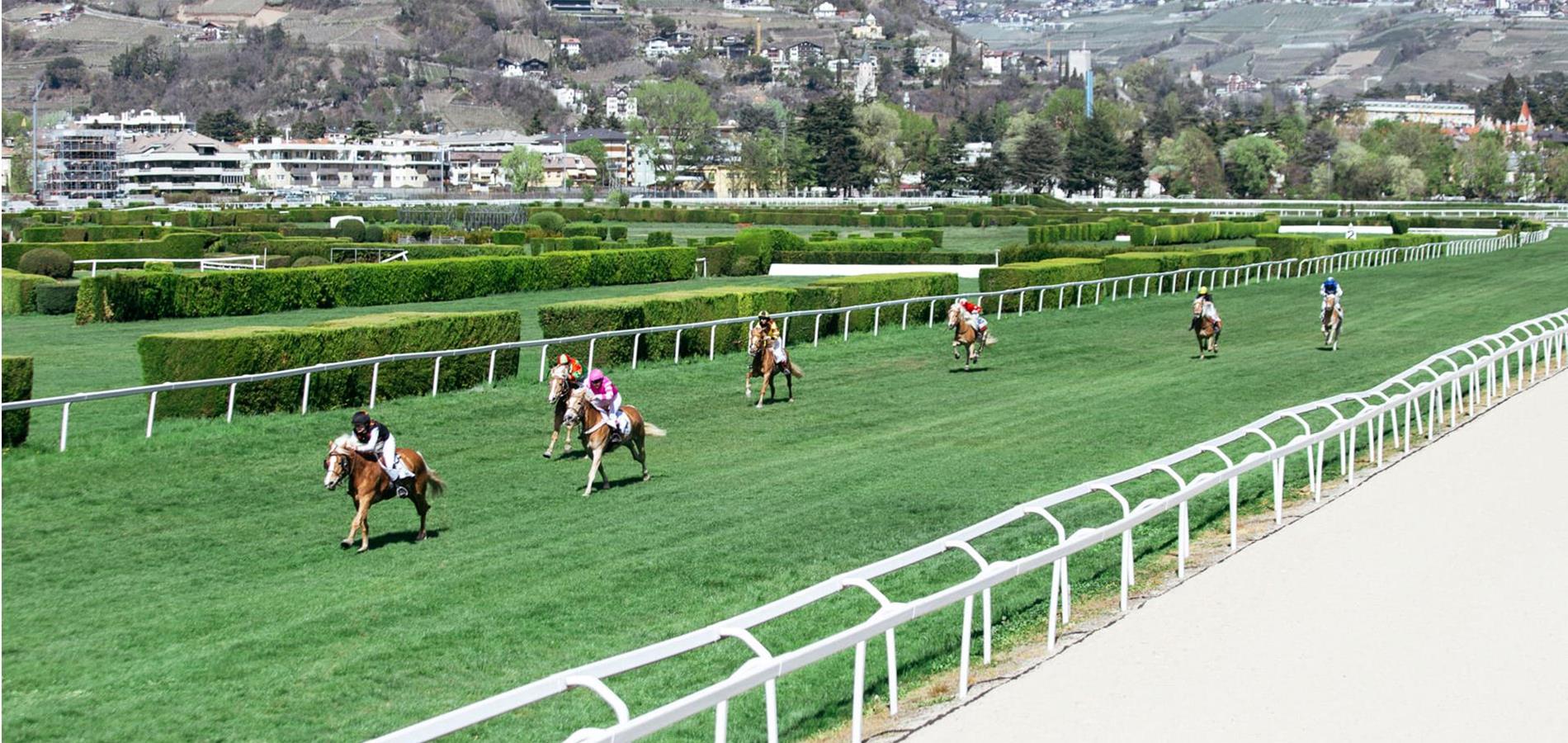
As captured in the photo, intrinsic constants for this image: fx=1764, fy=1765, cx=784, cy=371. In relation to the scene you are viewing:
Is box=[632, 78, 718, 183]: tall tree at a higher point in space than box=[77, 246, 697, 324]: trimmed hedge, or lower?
higher

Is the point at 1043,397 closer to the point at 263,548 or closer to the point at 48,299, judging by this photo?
the point at 263,548

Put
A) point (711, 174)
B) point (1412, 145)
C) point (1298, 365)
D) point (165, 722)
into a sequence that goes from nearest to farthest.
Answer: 1. point (165, 722)
2. point (1298, 365)
3. point (1412, 145)
4. point (711, 174)

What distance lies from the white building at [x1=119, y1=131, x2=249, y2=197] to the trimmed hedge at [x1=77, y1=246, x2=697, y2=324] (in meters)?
137

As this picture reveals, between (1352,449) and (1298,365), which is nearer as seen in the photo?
(1352,449)

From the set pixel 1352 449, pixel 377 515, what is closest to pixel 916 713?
pixel 377 515

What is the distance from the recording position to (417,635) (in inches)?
395

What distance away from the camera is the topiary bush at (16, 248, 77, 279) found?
4012cm

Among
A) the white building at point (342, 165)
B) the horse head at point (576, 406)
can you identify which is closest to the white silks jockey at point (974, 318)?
the horse head at point (576, 406)

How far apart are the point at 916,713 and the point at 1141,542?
4838mm

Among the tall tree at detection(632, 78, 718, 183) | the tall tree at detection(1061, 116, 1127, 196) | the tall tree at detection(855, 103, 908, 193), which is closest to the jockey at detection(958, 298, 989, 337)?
the tall tree at detection(1061, 116, 1127, 196)

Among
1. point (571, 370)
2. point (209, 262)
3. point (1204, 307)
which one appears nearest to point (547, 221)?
point (209, 262)

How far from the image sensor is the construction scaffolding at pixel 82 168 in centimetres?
18850

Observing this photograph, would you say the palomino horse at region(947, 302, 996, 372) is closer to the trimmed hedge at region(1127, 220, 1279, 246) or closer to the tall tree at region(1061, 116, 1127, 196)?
the trimmed hedge at region(1127, 220, 1279, 246)

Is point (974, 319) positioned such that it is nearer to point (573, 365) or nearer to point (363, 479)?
point (573, 365)
